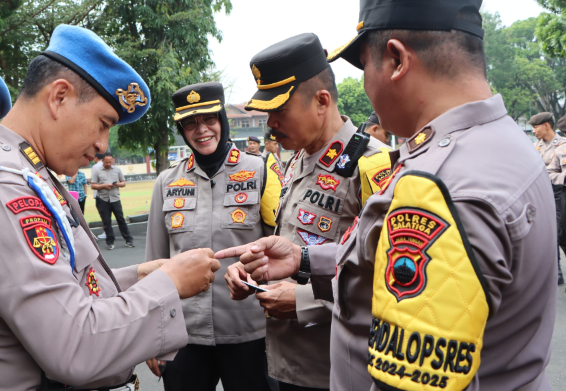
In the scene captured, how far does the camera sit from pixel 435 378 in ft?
2.83

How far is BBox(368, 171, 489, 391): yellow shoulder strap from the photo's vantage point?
2.80ft

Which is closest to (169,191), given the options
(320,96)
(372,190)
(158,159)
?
(320,96)

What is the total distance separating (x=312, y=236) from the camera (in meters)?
2.22

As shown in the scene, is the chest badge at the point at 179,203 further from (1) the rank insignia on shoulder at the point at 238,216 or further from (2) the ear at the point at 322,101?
(2) the ear at the point at 322,101

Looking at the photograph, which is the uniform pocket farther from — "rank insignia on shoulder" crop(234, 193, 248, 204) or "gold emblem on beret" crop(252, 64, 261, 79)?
"gold emblem on beret" crop(252, 64, 261, 79)

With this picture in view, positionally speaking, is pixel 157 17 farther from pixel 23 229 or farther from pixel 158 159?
pixel 23 229

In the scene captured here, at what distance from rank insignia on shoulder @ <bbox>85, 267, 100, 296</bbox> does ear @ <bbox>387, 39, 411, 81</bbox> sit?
1181 mm

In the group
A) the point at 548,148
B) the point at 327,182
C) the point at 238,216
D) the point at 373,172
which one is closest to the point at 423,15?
the point at 373,172

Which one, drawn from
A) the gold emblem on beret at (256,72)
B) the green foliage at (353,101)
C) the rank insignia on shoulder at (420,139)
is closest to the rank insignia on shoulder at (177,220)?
the gold emblem on beret at (256,72)

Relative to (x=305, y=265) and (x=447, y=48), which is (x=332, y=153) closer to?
(x=305, y=265)

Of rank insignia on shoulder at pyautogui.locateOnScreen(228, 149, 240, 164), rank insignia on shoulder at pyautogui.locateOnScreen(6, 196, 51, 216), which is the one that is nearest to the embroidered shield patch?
rank insignia on shoulder at pyautogui.locateOnScreen(6, 196, 51, 216)

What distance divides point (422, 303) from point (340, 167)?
4.47 ft

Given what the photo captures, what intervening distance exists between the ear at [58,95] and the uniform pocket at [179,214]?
4.49 feet

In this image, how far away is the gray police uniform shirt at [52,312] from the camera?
121 centimetres
